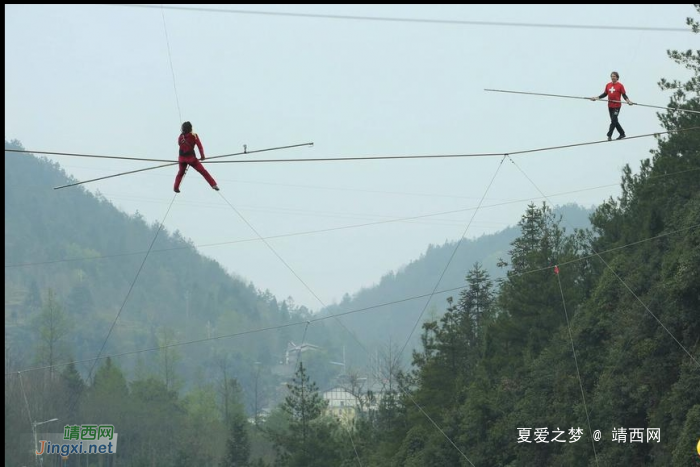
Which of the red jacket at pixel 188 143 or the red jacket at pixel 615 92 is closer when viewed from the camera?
the red jacket at pixel 188 143

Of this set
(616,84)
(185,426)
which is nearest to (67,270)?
(185,426)

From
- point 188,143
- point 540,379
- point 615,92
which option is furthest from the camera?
point 540,379

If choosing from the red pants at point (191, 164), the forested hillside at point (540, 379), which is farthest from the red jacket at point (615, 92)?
the forested hillside at point (540, 379)

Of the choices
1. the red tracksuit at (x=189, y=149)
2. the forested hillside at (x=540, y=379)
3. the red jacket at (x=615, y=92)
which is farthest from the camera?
the forested hillside at (x=540, y=379)

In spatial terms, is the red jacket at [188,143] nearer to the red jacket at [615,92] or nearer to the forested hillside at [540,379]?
the red jacket at [615,92]

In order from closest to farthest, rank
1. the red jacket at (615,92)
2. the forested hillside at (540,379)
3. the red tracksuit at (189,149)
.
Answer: the red tracksuit at (189,149)
the red jacket at (615,92)
the forested hillside at (540,379)

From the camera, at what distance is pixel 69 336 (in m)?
156

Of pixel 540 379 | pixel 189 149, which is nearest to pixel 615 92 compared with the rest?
pixel 189 149

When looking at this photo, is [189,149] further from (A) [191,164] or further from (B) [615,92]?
(B) [615,92]

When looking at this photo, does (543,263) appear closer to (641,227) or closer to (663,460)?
(641,227)

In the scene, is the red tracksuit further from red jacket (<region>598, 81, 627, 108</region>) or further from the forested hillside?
the forested hillside

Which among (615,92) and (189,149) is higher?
(615,92)

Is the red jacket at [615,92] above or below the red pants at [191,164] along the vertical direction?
above

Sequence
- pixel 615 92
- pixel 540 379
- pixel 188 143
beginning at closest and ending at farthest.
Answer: pixel 188 143, pixel 615 92, pixel 540 379
